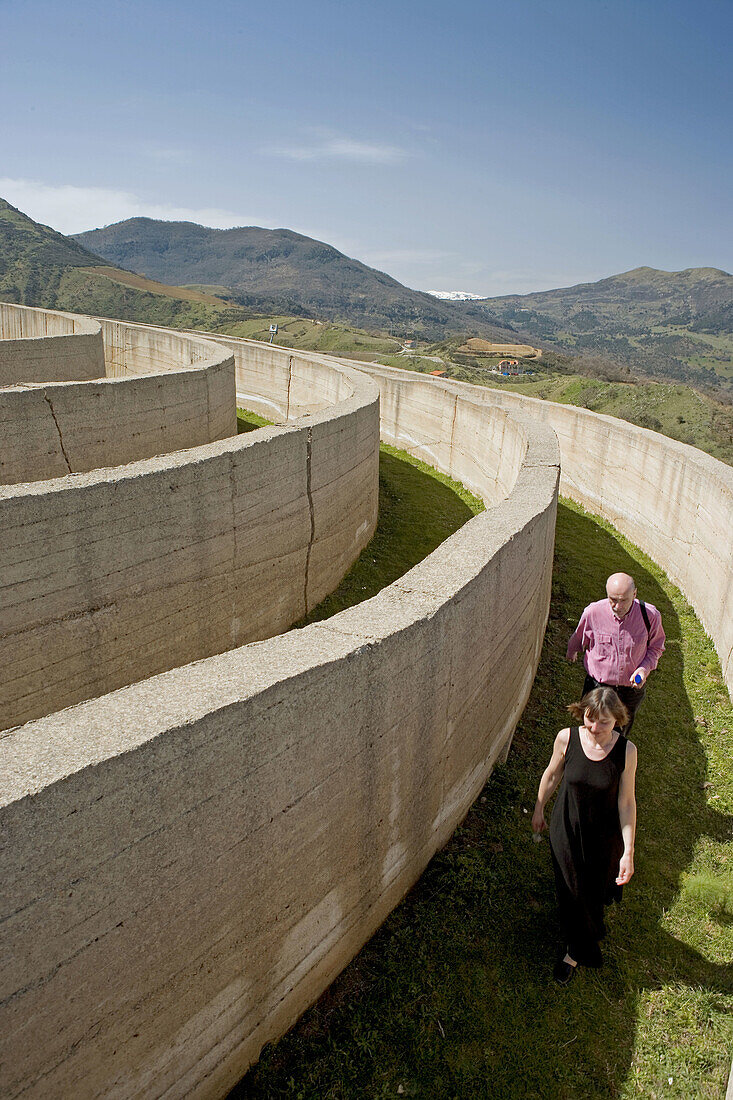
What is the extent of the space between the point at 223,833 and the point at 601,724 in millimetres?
1876

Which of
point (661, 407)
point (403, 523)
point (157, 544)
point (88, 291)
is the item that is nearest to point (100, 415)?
point (157, 544)

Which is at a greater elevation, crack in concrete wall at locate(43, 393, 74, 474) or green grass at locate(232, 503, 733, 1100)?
crack in concrete wall at locate(43, 393, 74, 474)

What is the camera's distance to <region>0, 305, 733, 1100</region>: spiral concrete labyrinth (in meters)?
2.48

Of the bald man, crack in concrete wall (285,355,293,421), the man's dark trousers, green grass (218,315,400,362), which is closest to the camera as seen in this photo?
the bald man

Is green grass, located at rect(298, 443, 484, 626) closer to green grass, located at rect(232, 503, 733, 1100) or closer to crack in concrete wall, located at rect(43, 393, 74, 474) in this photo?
crack in concrete wall, located at rect(43, 393, 74, 474)

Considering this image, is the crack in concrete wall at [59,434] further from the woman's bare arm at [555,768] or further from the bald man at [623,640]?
the woman's bare arm at [555,768]

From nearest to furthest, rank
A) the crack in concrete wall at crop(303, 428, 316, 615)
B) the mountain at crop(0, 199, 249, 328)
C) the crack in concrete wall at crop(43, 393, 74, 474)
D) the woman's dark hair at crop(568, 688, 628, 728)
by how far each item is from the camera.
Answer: the woman's dark hair at crop(568, 688, 628, 728), the crack in concrete wall at crop(303, 428, 316, 615), the crack in concrete wall at crop(43, 393, 74, 474), the mountain at crop(0, 199, 249, 328)

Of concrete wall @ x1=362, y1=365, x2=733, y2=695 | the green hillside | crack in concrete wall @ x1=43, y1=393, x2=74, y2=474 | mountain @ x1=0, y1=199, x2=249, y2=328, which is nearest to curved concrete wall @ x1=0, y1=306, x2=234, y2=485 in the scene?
crack in concrete wall @ x1=43, y1=393, x2=74, y2=474

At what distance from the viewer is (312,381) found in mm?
17406

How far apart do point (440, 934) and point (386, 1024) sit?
2.13 ft

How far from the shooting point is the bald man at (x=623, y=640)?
15.6ft

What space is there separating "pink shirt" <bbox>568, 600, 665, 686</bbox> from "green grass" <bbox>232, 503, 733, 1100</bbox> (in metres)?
1.21

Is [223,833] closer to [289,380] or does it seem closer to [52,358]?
[52,358]

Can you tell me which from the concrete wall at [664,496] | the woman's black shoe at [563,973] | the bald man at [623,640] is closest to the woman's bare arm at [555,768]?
the woman's black shoe at [563,973]
